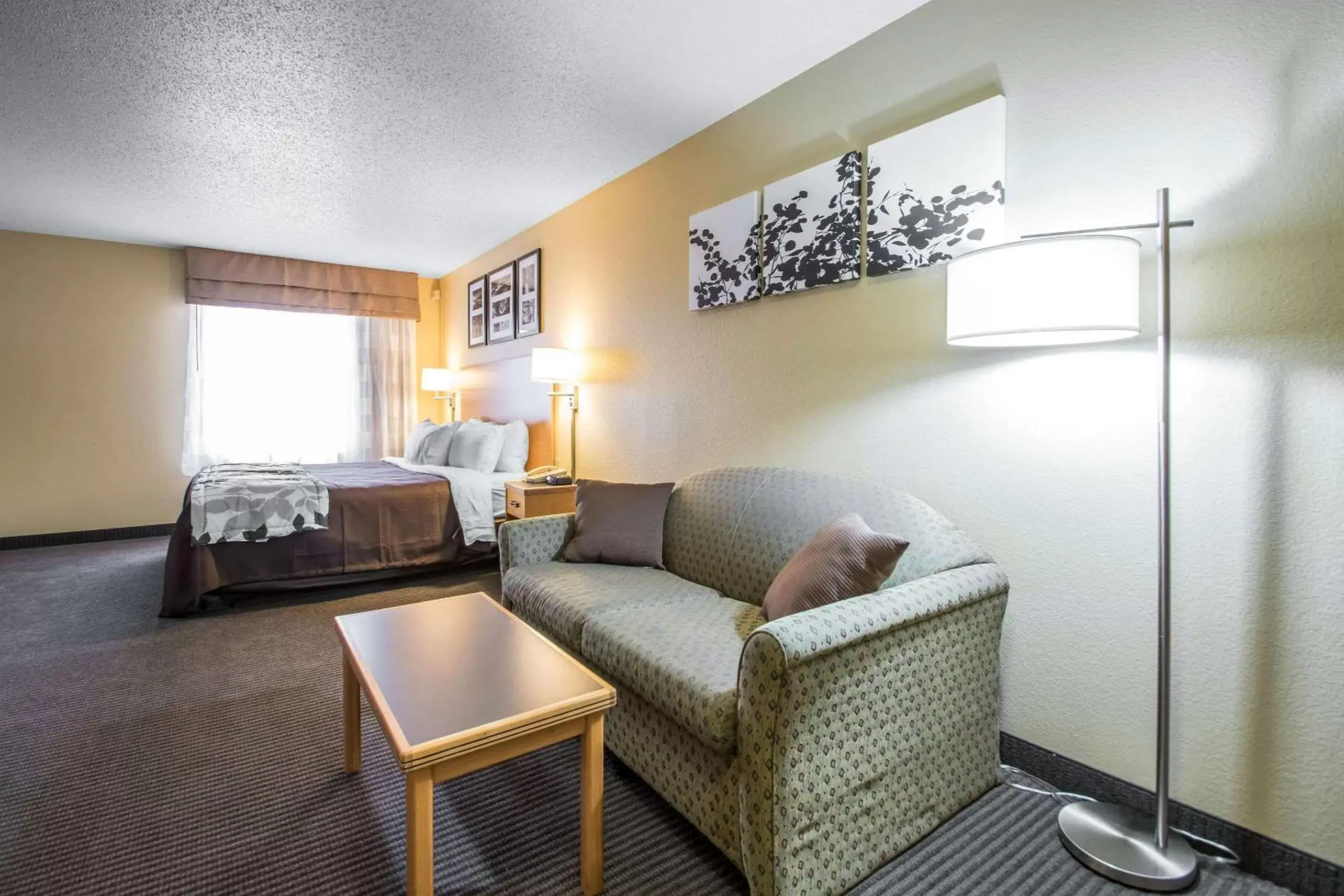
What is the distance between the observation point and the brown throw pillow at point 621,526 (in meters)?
2.60

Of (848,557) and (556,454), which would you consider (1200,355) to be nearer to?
(848,557)

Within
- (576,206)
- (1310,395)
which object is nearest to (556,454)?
(576,206)

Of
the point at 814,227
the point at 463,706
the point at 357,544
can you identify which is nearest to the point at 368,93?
the point at 814,227

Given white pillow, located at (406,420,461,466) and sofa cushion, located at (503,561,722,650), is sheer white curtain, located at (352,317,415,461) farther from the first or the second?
sofa cushion, located at (503,561,722,650)

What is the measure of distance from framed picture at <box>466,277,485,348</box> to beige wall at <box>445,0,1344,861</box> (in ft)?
11.9

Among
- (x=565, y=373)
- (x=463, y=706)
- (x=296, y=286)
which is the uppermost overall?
(x=296, y=286)

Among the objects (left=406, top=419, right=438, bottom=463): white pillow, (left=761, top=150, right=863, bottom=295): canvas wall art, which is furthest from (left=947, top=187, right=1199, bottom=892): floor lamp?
(left=406, top=419, right=438, bottom=463): white pillow

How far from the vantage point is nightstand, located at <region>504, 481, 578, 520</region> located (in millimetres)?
3641

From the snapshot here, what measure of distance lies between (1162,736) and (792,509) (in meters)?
1.13

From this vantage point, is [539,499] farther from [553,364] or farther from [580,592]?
[580,592]

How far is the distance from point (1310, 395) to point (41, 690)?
413 centimetres

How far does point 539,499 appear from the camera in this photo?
365 centimetres

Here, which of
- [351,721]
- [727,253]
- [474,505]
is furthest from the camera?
[474,505]

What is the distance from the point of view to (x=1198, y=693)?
157cm
